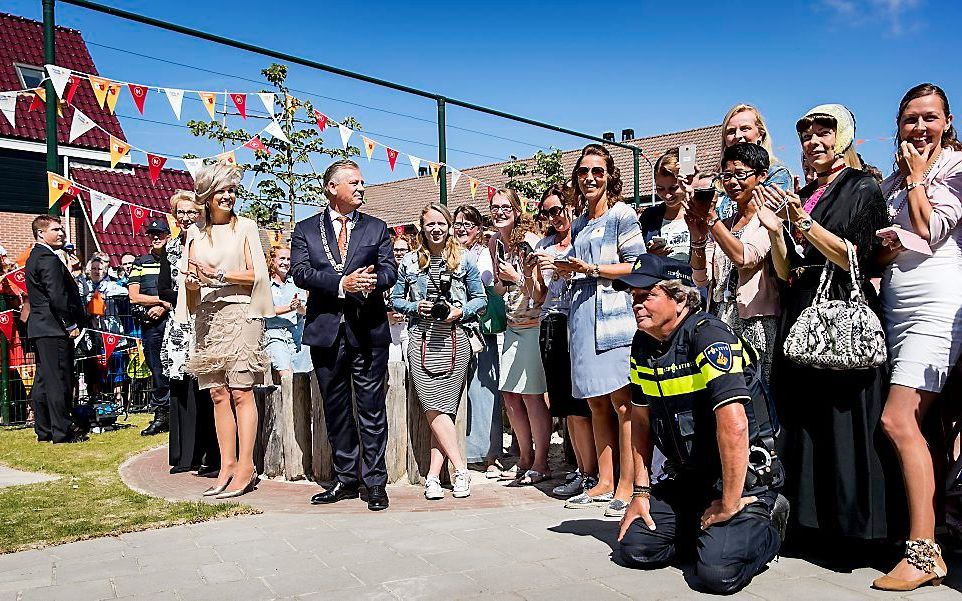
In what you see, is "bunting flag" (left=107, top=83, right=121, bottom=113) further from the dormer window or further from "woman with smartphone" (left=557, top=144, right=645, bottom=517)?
the dormer window

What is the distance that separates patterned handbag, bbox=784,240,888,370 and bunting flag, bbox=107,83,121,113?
24.7 ft

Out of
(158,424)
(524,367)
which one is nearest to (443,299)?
(524,367)

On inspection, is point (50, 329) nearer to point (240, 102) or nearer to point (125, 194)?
point (240, 102)

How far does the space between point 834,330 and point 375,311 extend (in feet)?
10.0

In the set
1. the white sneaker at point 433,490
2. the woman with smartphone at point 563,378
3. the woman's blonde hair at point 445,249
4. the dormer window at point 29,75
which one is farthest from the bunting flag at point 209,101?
the dormer window at point 29,75

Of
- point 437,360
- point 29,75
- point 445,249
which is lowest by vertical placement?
point 437,360

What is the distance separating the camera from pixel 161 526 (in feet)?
15.7

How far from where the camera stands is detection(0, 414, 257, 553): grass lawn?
4707 millimetres

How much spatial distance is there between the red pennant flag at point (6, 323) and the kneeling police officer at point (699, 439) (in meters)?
8.19

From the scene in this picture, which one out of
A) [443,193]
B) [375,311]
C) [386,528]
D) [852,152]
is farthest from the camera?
[443,193]

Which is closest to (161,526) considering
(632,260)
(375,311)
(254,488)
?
(254,488)

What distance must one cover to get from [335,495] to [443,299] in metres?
1.55

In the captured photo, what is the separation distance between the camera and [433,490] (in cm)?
555

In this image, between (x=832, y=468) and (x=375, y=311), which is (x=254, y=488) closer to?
(x=375, y=311)
